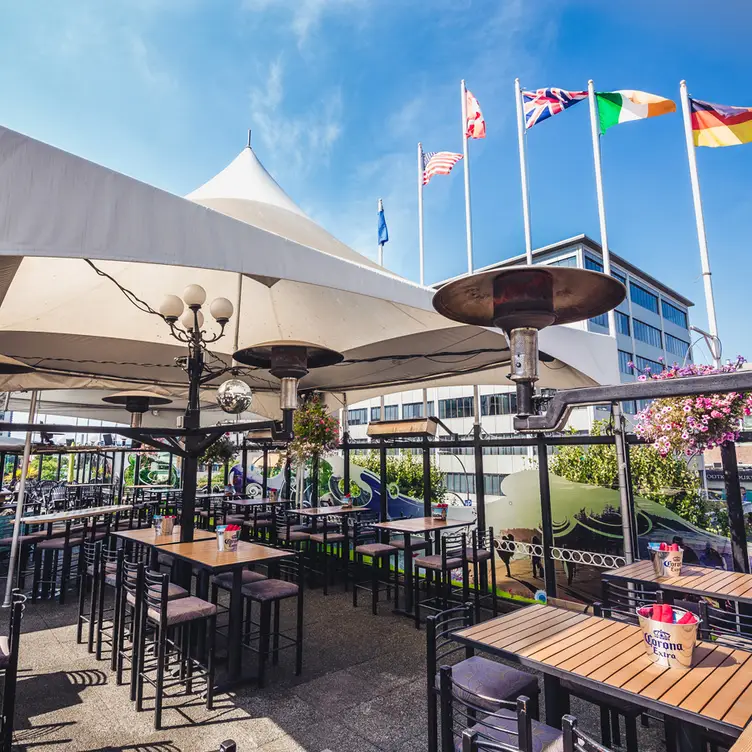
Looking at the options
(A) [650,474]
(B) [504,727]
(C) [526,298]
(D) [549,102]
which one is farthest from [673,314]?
(C) [526,298]

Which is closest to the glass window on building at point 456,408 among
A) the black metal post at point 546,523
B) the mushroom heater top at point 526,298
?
the black metal post at point 546,523

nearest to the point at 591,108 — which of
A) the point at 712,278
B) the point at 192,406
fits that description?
the point at 712,278

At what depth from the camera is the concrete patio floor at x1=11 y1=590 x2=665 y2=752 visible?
2.89 m

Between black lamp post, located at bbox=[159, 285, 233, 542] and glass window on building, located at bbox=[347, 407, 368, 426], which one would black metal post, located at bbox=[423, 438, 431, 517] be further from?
glass window on building, located at bbox=[347, 407, 368, 426]

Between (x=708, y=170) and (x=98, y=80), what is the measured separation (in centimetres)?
790

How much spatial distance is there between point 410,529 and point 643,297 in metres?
37.1

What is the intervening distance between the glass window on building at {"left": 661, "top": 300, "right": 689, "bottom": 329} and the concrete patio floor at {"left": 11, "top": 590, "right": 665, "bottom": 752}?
137ft

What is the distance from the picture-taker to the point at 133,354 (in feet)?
23.6

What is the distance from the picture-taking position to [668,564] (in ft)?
11.6

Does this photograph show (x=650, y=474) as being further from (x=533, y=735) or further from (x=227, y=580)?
(x=227, y=580)

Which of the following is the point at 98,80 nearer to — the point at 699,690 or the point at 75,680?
the point at 75,680

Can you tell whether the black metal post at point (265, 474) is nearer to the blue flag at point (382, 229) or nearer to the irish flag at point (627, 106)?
the blue flag at point (382, 229)

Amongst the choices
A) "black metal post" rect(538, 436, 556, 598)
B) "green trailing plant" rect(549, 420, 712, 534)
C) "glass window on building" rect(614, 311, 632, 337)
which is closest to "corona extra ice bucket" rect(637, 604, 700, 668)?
"green trailing plant" rect(549, 420, 712, 534)

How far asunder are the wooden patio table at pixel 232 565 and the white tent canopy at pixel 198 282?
215cm
